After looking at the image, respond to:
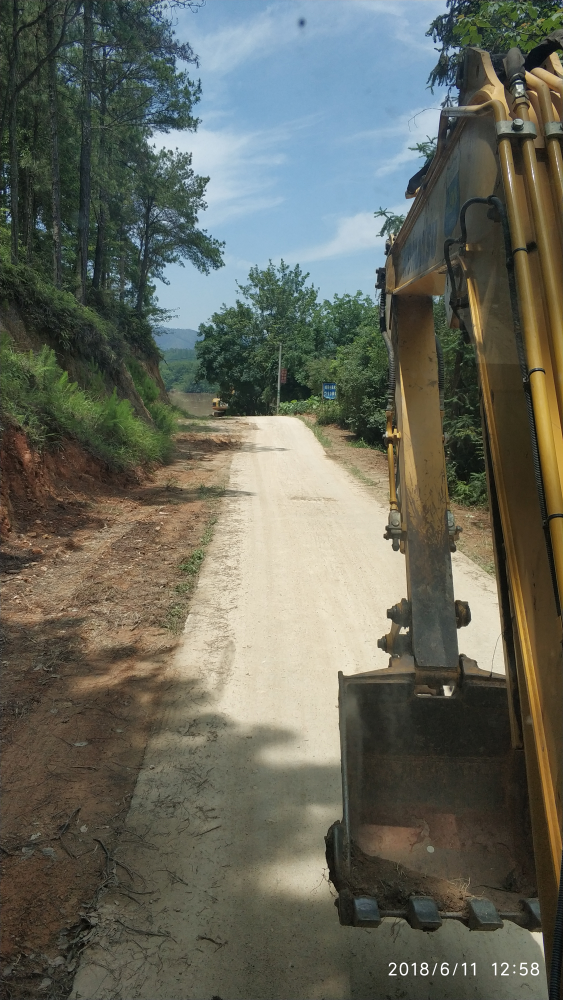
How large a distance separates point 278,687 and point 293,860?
2.00 m

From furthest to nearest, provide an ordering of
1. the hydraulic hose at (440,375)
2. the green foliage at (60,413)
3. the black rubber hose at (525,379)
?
the green foliage at (60,413) → the hydraulic hose at (440,375) → the black rubber hose at (525,379)

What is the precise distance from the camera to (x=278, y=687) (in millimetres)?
5680

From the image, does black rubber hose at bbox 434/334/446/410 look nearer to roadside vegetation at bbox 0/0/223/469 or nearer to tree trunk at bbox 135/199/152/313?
roadside vegetation at bbox 0/0/223/469

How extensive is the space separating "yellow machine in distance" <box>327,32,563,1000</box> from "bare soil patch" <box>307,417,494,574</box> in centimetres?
314

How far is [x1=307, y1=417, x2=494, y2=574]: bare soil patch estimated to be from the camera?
10.0 meters

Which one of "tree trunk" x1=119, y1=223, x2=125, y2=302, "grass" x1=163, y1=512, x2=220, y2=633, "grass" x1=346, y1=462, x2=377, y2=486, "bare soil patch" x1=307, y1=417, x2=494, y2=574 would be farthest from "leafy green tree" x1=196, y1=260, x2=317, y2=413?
"grass" x1=163, y1=512, x2=220, y2=633

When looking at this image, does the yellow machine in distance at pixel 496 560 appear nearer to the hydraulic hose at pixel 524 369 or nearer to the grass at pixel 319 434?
the hydraulic hose at pixel 524 369

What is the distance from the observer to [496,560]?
7.27 ft

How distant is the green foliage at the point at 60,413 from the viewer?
416 inches

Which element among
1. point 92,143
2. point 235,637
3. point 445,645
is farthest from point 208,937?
point 92,143
